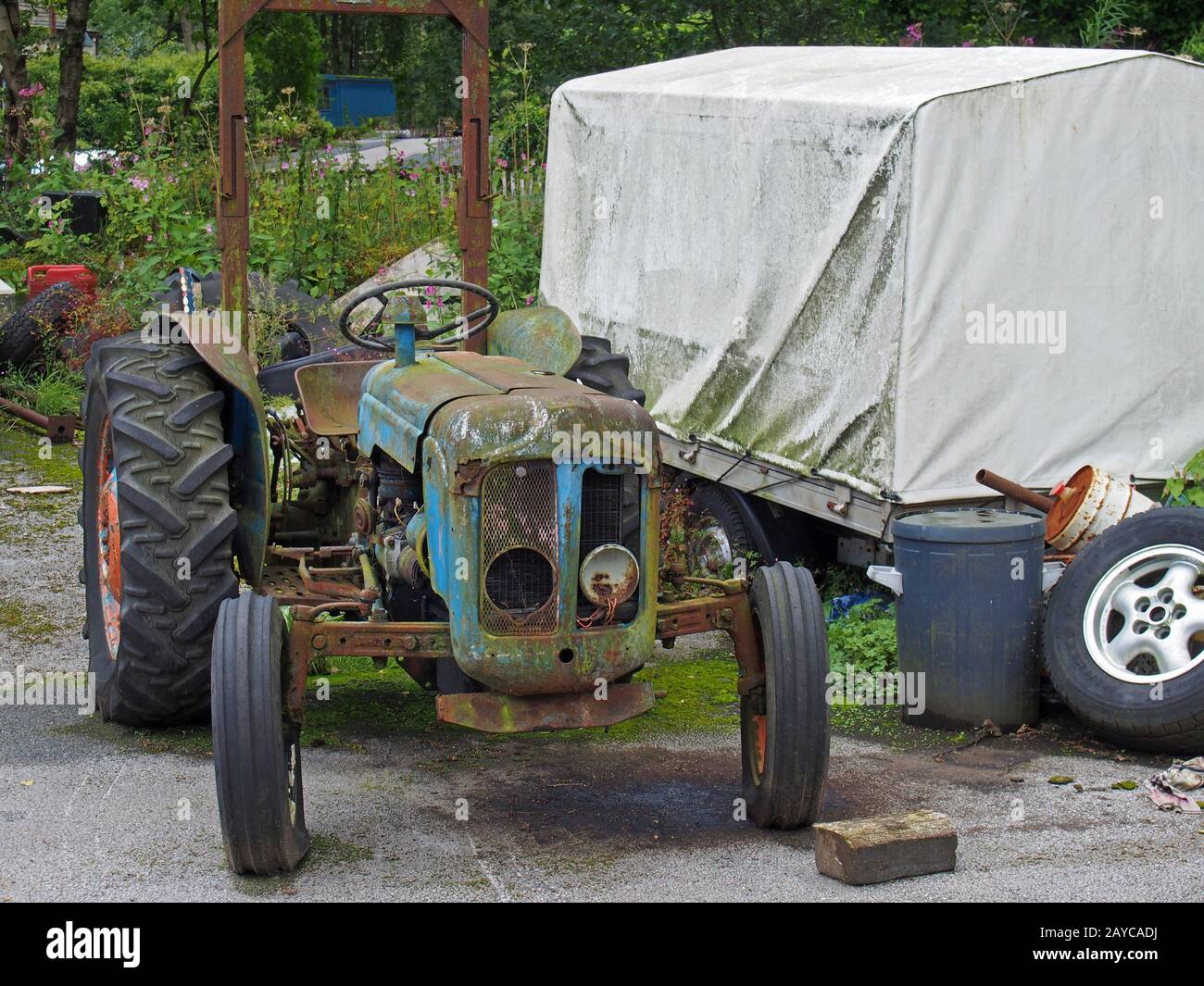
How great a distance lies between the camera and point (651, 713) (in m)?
6.62

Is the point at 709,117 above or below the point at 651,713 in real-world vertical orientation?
above

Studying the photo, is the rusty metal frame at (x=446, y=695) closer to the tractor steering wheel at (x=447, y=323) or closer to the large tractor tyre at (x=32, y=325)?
the tractor steering wheel at (x=447, y=323)

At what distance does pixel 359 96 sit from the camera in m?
43.9

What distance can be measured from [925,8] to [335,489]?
33.5 ft

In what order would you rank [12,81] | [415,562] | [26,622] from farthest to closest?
[12,81]
[26,622]
[415,562]

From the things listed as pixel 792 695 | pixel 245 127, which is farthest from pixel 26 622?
pixel 792 695

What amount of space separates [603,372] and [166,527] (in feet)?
5.70

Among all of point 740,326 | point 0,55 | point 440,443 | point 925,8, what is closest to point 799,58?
point 740,326

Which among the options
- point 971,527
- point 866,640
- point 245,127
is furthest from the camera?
point 866,640

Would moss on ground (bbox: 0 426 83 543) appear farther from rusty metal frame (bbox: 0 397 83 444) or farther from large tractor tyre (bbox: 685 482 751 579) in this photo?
large tractor tyre (bbox: 685 482 751 579)

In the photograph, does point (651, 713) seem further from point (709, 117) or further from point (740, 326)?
point (709, 117)

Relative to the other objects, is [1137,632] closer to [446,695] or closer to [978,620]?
[978,620]

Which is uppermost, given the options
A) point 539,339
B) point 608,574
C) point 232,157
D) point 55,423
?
point 232,157

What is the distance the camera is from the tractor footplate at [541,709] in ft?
15.7
